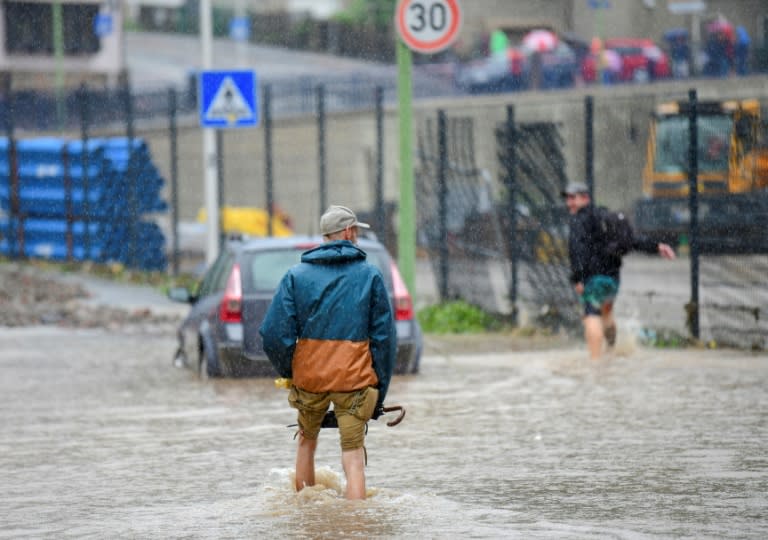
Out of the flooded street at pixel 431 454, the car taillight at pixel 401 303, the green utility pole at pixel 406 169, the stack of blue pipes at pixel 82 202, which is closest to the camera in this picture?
the flooded street at pixel 431 454

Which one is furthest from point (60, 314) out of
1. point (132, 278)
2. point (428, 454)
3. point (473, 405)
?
point (428, 454)

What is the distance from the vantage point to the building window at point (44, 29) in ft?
243

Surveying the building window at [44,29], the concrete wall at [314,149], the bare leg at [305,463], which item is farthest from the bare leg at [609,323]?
the building window at [44,29]

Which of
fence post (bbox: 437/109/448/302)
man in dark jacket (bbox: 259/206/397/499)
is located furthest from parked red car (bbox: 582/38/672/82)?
man in dark jacket (bbox: 259/206/397/499)

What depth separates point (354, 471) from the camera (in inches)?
361

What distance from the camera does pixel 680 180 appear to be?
32188mm

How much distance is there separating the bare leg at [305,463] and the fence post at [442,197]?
41.7 feet

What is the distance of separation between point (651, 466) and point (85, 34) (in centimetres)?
6783

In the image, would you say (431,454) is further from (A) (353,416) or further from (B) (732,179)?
(B) (732,179)

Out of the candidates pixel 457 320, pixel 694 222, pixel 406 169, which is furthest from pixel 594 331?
pixel 457 320

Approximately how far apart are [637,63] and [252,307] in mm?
41387

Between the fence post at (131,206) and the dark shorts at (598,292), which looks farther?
the fence post at (131,206)

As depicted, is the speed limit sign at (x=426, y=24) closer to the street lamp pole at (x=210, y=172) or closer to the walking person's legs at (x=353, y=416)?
the street lamp pole at (x=210, y=172)

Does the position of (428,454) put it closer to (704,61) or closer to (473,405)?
(473,405)
